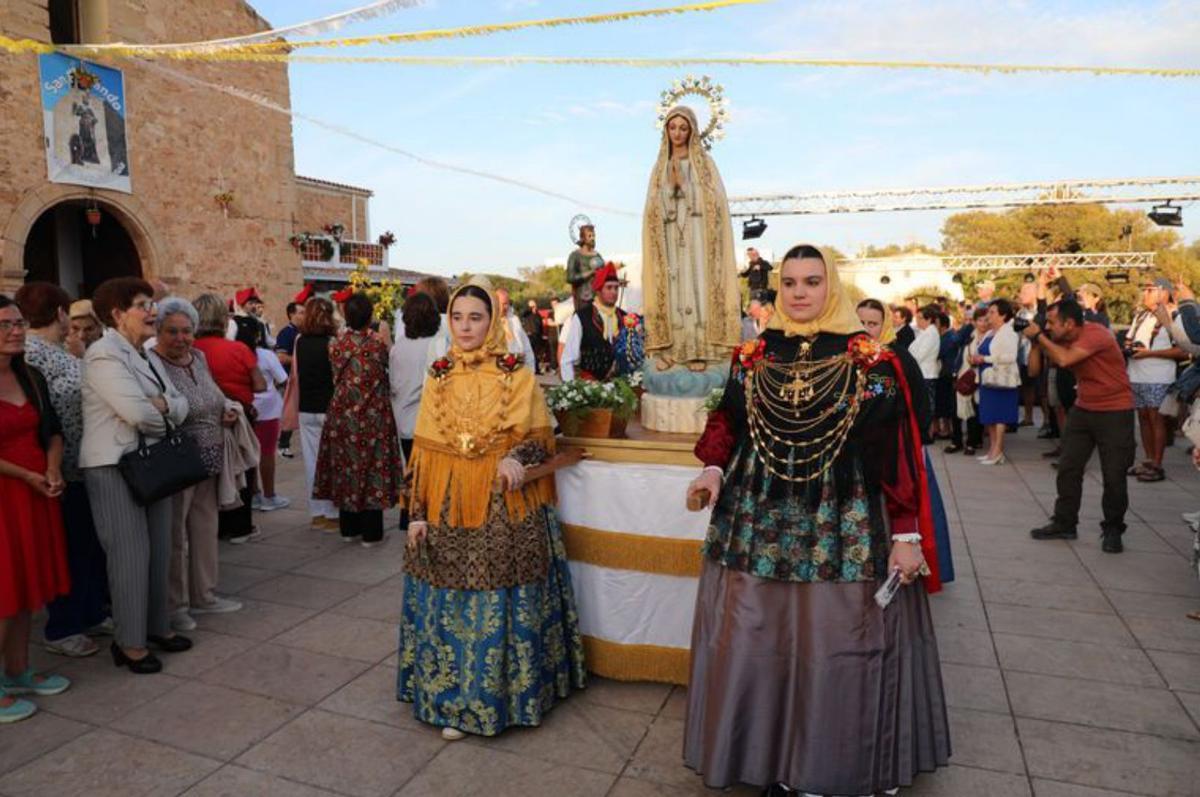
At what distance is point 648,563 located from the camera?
362 centimetres

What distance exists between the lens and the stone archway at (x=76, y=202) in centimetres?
1148

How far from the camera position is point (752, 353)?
9.31 feet

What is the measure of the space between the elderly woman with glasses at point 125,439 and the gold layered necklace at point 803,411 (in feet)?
10.1

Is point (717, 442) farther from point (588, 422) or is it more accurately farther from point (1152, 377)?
point (1152, 377)

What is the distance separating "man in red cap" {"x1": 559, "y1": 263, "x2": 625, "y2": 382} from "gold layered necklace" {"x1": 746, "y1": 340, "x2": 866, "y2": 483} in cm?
340

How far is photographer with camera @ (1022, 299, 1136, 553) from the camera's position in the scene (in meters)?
5.68

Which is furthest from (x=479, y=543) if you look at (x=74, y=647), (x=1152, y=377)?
(x=1152, y=377)

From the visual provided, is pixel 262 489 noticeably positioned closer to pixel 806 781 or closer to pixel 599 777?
pixel 599 777

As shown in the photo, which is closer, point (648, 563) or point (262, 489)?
point (648, 563)

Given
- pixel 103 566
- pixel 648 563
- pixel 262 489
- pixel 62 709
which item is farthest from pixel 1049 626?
pixel 262 489

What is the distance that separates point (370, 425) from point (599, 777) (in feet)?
12.5

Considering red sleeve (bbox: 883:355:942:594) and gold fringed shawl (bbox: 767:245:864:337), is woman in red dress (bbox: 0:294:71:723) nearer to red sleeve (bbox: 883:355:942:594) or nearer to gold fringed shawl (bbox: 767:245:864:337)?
gold fringed shawl (bbox: 767:245:864:337)

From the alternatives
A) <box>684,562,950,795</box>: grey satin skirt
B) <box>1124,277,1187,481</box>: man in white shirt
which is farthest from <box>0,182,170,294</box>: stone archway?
<box>1124,277,1187,481</box>: man in white shirt

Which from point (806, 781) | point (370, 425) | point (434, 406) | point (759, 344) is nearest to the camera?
point (806, 781)
